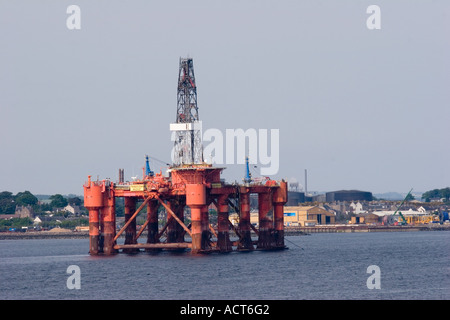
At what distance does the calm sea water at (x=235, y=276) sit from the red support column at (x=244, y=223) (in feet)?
7.09

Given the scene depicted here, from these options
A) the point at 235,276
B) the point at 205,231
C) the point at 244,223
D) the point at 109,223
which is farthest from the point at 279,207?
the point at 235,276

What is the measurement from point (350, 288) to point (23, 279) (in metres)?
30.0

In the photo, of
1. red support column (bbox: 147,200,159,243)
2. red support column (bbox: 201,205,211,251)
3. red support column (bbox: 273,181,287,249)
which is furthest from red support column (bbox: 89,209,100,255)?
red support column (bbox: 273,181,287,249)

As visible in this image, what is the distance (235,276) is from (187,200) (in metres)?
21.3

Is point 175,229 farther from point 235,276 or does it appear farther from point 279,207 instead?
point 235,276

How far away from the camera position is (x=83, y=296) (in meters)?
68.5

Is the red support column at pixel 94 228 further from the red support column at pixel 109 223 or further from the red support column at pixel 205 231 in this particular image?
the red support column at pixel 205 231

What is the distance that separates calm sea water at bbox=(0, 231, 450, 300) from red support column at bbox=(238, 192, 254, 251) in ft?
7.09

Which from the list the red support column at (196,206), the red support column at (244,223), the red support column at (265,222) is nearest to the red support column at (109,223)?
the red support column at (196,206)

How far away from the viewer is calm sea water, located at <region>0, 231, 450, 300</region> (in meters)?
68.6

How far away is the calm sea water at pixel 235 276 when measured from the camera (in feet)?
225

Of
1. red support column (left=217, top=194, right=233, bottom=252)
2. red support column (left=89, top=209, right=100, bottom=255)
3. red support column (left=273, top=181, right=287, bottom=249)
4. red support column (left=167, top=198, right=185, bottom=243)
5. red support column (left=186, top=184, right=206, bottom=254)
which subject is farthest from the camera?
red support column (left=167, top=198, right=185, bottom=243)

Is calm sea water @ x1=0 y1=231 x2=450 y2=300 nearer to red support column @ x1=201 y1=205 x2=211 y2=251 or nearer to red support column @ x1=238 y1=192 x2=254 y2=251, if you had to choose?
red support column @ x1=238 y1=192 x2=254 y2=251
